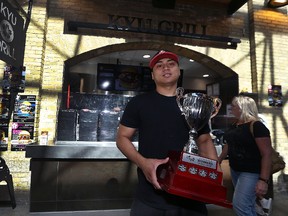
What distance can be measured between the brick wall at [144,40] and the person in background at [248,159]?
3.23m

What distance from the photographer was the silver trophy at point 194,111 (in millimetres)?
1342

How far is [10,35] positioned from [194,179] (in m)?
3.11

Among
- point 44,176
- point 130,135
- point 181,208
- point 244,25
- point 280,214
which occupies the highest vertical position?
point 244,25

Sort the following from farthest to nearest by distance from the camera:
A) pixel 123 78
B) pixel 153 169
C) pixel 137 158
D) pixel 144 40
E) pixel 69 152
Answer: pixel 123 78, pixel 144 40, pixel 69 152, pixel 137 158, pixel 153 169

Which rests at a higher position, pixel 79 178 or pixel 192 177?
pixel 192 177

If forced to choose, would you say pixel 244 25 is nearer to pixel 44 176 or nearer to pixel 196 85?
pixel 196 85

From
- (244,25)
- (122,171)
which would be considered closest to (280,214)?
(122,171)

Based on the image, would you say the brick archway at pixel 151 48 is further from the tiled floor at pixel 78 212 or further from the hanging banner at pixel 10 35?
the tiled floor at pixel 78 212

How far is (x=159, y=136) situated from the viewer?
1.37 metres

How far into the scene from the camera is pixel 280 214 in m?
3.80

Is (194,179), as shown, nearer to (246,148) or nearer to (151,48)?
(246,148)

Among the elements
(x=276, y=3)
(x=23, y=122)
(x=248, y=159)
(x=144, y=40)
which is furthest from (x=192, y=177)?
(x=276, y=3)

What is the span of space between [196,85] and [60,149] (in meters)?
5.87

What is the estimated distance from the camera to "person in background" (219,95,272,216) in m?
2.13
